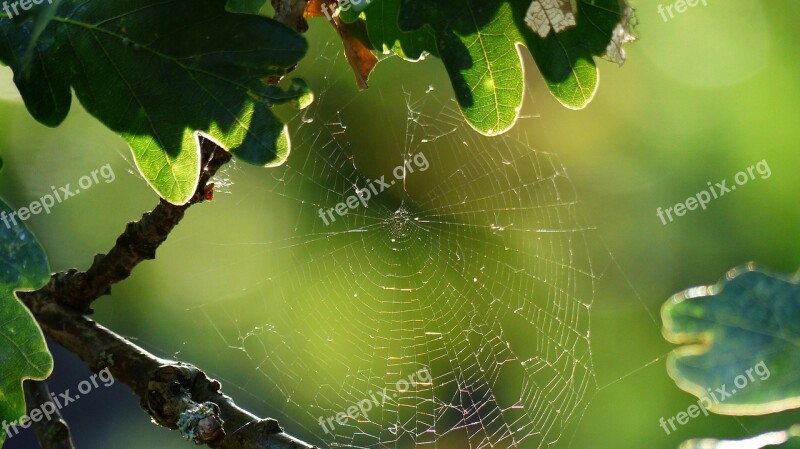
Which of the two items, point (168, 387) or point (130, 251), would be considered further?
point (130, 251)

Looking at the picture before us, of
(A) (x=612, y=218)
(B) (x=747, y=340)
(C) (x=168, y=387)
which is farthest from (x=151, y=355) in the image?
(A) (x=612, y=218)

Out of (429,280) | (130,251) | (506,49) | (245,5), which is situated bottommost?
(429,280)

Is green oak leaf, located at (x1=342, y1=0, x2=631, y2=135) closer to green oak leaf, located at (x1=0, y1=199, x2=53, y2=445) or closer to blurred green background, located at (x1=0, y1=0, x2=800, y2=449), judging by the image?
green oak leaf, located at (x1=0, y1=199, x2=53, y2=445)

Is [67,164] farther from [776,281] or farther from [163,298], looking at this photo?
[776,281]

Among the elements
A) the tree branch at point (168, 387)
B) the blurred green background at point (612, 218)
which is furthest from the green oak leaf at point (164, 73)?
the blurred green background at point (612, 218)

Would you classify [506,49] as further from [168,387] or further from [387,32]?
[168,387]

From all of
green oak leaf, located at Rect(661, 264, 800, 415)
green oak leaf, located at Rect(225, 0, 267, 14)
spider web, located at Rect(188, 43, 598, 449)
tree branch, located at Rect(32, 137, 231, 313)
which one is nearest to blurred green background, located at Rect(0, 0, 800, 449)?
spider web, located at Rect(188, 43, 598, 449)
